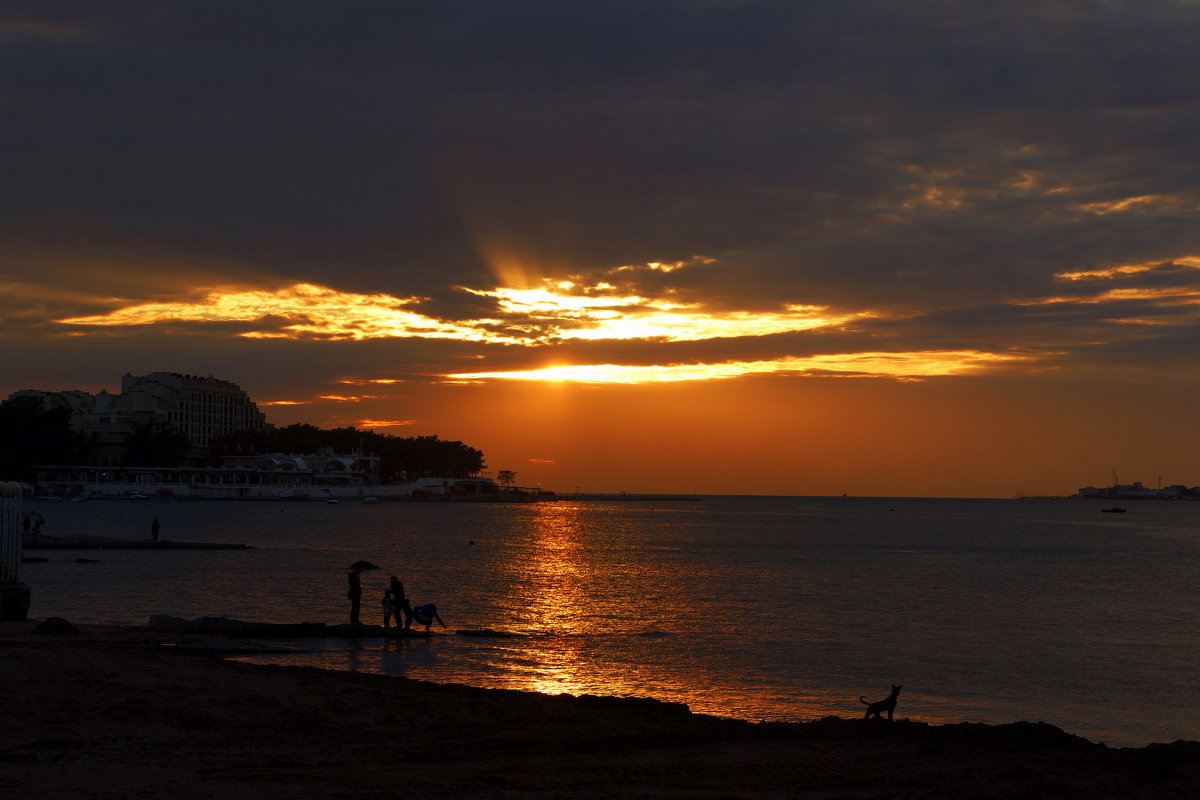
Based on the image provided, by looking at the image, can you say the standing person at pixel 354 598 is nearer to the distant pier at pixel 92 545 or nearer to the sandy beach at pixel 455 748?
the sandy beach at pixel 455 748

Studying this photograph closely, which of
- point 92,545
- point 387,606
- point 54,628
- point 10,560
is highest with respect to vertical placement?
point 10,560

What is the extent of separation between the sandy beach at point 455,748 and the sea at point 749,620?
5562mm

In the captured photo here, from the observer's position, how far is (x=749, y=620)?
163ft

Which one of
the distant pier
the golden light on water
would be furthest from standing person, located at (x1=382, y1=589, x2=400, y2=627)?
the distant pier

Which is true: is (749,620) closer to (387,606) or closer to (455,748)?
(387,606)

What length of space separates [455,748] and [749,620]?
105 ft

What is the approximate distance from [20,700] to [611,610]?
3513 cm

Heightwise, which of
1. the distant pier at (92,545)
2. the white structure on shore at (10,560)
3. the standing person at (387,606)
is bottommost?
the distant pier at (92,545)

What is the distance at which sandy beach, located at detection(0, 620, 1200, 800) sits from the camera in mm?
16750

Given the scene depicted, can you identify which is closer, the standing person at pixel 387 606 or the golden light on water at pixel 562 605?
the golden light on water at pixel 562 605

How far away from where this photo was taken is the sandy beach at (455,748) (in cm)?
1675

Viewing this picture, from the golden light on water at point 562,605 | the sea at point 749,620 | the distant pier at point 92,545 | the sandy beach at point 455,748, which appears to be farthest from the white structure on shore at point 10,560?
the distant pier at point 92,545

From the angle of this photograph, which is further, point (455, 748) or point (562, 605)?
point (562, 605)

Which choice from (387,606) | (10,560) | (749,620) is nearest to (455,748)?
(387,606)
